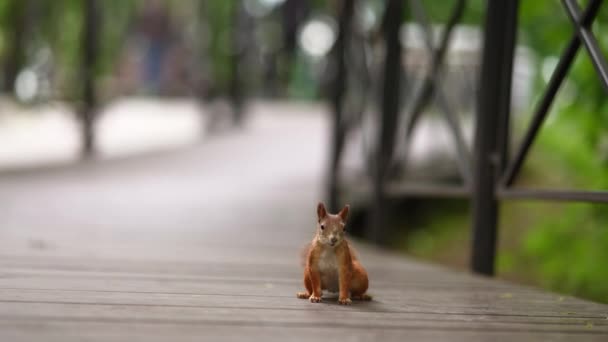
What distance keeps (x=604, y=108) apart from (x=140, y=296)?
8.74 feet

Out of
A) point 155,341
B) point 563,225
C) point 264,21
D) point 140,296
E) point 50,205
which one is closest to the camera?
point 155,341

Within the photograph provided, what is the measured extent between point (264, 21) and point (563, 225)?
12.6 m

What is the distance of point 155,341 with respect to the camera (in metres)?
2.05

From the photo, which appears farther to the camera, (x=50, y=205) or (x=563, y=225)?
(x=50, y=205)

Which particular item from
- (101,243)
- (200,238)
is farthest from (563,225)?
(101,243)

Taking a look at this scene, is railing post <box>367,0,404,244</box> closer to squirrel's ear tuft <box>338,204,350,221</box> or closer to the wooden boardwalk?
the wooden boardwalk

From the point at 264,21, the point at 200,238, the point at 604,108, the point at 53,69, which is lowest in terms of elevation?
the point at 200,238

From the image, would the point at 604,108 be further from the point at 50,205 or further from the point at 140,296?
the point at 50,205

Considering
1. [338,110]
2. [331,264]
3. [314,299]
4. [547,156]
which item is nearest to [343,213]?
[331,264]

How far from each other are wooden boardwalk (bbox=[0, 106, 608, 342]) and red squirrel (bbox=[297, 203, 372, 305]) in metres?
0.07

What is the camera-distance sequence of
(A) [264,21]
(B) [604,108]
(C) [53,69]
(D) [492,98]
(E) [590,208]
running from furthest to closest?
(A) [264,21] → (C) [53,69] → (E) [590,208] → (B) [604,108] → (D) [492,98]

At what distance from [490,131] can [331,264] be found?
1.60 metres

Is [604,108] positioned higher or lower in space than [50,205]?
higher

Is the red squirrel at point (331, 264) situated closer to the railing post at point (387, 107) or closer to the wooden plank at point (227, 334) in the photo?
the wooden plank at point (227, 334)
